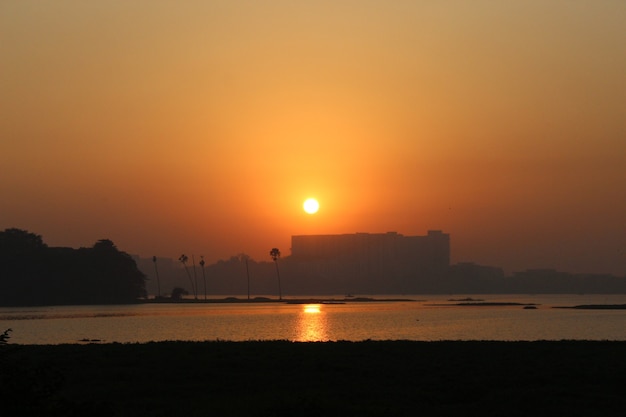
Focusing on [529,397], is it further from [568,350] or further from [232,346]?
[232,346]

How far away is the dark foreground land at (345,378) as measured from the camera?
34344 mm

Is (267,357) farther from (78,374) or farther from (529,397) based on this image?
(529,397)

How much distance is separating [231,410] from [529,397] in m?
11.9

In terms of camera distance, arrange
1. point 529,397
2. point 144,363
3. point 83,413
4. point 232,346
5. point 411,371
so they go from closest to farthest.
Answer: point 83,413 → point 529,397 → point 411,371 → point 144,363 → point 232,346

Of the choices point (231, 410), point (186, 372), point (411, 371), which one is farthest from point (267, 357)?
point (231, 410)

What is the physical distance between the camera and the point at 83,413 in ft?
67.9

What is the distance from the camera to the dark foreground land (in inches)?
1352

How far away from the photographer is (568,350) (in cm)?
5003

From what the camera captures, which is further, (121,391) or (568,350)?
(568,350)

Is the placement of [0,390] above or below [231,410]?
above

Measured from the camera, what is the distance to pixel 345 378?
138 ft

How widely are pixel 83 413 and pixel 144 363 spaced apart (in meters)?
26.7

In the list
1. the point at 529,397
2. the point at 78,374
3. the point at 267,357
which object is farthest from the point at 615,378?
the point at 78,374

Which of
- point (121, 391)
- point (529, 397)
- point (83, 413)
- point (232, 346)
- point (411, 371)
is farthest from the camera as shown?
point (232, 346)
